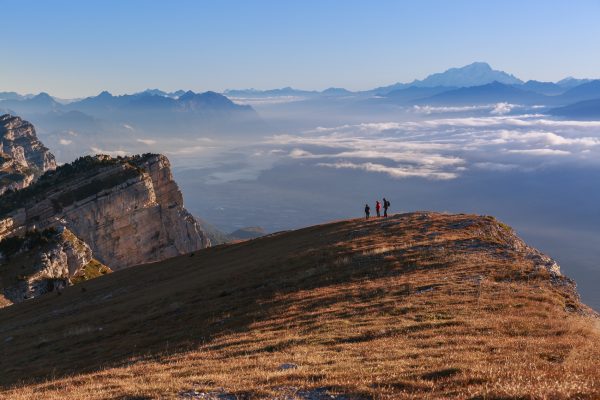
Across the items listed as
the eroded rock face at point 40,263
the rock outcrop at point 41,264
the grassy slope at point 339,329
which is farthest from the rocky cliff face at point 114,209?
the grassy slope at point 339,329

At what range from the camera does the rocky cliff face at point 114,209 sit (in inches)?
A: 4380

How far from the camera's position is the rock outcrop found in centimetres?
7006

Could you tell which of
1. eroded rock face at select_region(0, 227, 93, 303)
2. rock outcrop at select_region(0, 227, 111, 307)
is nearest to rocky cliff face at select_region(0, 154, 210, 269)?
rock outcrop at select_region(0, 227, 111, 307)

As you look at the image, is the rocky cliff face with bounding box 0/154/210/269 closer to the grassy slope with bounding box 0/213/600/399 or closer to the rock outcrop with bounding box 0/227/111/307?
the rock outcrop with bounding box 0/227/111/307

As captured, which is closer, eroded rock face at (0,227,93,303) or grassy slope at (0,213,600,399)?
grassy slope at (0,213,600,399)

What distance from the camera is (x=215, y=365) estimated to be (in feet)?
50.5

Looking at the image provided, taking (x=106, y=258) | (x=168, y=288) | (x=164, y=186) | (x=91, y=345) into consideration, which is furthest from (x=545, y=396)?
(x=164, y=186)

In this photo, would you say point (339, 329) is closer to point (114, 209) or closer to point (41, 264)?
point (41, 264)

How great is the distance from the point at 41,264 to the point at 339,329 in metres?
72.4

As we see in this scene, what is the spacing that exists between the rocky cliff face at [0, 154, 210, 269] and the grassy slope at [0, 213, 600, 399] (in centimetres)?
7757

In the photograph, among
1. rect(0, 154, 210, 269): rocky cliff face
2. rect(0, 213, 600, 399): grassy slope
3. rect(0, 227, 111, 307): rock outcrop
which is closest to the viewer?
rect(0, 213, 600, 399): grassy slope

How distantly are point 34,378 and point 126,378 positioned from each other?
7602 mm

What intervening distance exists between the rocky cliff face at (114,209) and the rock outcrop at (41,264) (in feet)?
66.8

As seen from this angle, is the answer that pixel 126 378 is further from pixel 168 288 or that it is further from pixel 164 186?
pixel 164 186
